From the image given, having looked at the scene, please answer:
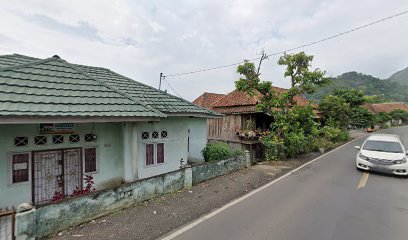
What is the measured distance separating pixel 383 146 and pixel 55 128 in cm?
1407

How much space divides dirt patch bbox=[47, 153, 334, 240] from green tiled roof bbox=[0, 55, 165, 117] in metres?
3.05

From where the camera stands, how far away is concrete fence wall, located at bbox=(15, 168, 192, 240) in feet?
15.3

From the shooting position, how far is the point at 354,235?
500 cm

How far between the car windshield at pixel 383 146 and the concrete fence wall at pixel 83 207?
974cm

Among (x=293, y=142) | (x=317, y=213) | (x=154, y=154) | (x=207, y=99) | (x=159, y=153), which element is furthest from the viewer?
(x=207, y=99)

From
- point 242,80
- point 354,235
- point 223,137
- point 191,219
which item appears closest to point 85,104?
point 191,219

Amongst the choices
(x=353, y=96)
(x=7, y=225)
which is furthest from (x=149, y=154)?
(x=353, y=96)

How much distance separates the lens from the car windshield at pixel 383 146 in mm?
10328

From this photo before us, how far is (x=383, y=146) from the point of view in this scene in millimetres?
10766

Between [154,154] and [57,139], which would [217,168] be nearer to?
[154,154]

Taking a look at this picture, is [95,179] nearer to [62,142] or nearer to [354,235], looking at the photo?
[62,142]

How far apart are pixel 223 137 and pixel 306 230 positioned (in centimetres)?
1357

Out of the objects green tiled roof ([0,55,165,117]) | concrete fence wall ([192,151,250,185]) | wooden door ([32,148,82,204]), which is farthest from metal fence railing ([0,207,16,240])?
concrete fence wall ([192,151,250,185])

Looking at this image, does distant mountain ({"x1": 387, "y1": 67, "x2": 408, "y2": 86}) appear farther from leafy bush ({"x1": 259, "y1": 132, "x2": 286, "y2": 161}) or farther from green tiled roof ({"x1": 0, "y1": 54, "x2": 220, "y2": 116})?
green tiled roof ({"x1": 0, "y1": 54, "x2": 220, "y2": 116})
